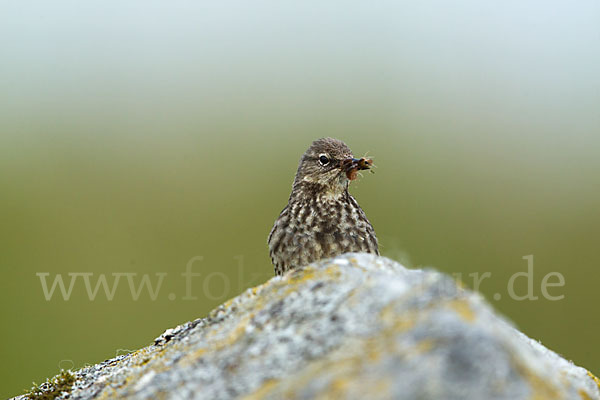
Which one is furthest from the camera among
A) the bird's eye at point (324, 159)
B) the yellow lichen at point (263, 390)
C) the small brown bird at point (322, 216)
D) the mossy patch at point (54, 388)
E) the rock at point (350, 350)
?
the bird's eye at point (324, 159)

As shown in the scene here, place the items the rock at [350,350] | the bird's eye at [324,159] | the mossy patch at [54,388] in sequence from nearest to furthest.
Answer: the rock at [350,350] → the mossy patch at [54,388] → the bird's eye at [324,159]

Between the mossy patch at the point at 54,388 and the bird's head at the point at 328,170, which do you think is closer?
the mossy patch at the point at 54,388

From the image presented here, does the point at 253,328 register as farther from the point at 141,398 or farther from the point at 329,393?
the point at 329,393

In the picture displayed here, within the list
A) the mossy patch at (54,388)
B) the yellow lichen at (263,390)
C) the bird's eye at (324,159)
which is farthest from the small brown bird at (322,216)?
the yellow lichen at (263,390)

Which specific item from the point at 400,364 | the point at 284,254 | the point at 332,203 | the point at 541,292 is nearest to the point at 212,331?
the point at 400,364

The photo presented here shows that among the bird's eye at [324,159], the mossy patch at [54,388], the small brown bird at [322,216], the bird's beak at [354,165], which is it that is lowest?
the mossy patch at [54,388]

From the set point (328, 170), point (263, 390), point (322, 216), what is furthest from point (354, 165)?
point (263, 390)

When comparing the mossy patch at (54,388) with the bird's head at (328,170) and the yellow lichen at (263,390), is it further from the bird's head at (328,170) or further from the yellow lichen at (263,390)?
the bird's head at (328,170)

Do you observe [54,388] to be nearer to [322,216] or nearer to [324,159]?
[322,216]
